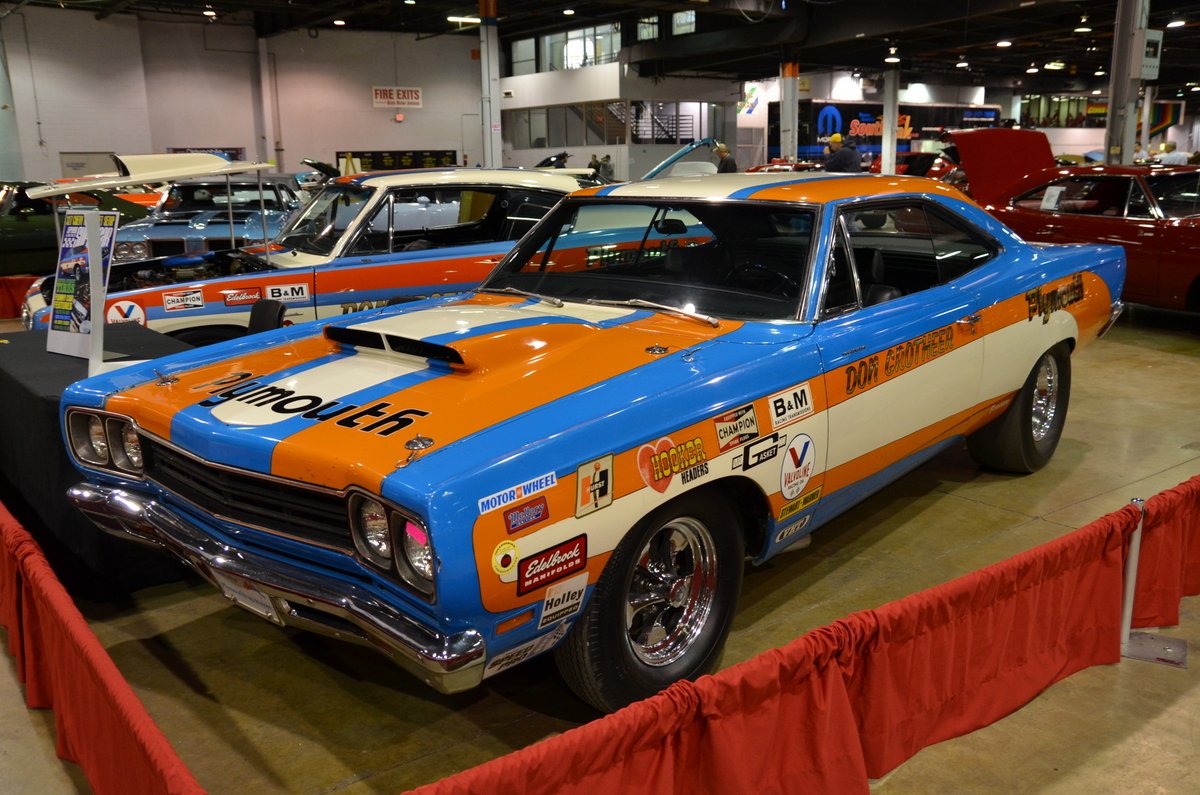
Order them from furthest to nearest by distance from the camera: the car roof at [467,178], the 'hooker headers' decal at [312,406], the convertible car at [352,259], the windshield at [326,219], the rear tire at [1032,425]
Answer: the car roof at [467,178]
the windshield at [326,219]
the convertible car at [352,259]
the rear tire at [1032,425]
the 'hooker headers' decal at [312,406]

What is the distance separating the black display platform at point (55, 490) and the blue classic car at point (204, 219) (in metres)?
6.00

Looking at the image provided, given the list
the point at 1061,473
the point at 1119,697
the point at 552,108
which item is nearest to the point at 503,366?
the point at 1119,697

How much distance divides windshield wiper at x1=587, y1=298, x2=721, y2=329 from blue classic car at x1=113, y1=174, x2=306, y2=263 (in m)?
7.20

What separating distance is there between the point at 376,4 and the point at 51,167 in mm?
8328

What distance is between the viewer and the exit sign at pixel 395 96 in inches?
1065

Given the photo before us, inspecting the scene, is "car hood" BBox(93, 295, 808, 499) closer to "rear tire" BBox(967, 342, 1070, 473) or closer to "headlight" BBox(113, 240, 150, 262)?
"rear tire" BBox(967, 342, 1070, 473)

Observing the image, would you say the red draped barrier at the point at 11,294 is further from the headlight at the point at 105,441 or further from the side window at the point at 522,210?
the headlight at the point at 105,441

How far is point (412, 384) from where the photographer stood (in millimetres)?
3033

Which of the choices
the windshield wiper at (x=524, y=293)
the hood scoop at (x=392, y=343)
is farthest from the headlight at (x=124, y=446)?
the windshield wiper at (x=524, y=293)

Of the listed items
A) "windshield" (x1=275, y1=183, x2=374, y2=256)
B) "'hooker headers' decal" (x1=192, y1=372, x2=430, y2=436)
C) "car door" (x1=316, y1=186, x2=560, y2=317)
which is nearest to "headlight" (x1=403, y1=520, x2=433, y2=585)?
"'hooker headers' decal" (x1=192, y1=372, x2=430, y2=436)

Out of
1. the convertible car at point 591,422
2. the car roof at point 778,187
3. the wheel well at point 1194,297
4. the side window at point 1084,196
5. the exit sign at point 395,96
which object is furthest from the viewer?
the exit sign at point 395,96

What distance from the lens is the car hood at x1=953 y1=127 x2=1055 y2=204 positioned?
10.8 metres

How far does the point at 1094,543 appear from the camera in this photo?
10.2ft

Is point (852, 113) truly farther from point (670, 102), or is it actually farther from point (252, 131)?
point (252, 131)
